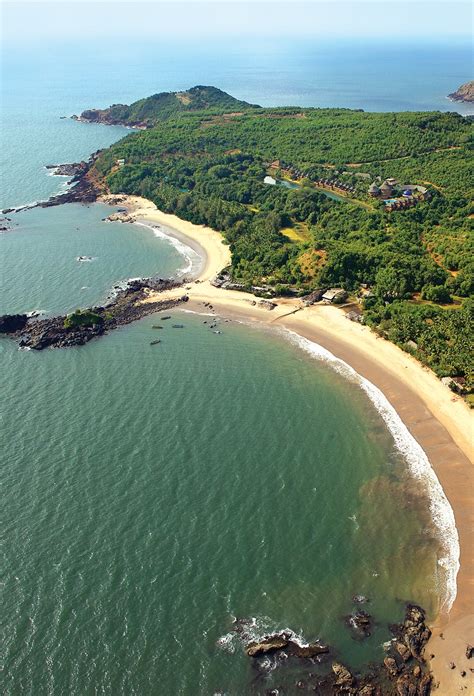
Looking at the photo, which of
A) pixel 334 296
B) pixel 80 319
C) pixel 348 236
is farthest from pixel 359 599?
pixel 348 236

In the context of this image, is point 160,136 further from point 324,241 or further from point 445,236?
point 445,236

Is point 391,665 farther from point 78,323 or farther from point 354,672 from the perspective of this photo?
point 78,323

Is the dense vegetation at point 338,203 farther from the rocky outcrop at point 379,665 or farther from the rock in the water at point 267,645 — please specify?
the rock in the water at point 267,645

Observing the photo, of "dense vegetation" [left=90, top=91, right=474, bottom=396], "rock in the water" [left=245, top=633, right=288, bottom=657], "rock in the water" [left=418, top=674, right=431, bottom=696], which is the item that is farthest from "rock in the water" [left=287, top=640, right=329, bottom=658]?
"dense vegetation" [left=90, top=91, right=474, bottom=396]

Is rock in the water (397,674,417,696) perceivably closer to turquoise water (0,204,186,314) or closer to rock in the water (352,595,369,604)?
rock in the water (352,595,369,604)

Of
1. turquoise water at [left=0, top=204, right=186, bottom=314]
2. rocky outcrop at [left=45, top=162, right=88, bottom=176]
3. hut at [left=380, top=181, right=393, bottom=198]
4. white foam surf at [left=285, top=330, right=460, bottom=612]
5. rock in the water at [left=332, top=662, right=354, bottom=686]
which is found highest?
hut at [left=380, top=181, right=393, bottom=198]

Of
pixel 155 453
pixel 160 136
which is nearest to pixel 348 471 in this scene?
pixel 155 453
